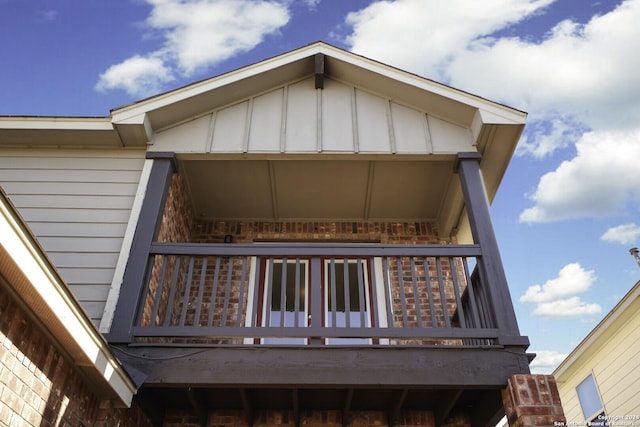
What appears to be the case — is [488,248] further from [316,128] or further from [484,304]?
[316,128]

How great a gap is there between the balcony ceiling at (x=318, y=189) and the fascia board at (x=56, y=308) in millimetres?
3184

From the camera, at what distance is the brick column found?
3734 mm

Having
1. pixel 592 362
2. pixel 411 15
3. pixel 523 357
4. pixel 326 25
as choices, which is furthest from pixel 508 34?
pixel 523 357

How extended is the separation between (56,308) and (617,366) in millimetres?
8733

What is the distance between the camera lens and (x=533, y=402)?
12.5 ft

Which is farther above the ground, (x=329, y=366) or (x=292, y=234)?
(x=292, y=234)

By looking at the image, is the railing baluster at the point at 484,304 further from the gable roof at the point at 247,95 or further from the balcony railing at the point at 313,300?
the gable roof at the point at 247,95

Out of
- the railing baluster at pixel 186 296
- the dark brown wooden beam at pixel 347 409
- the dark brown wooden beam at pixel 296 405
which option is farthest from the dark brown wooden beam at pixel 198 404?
the dark brown wooden beam at pixel 347 409

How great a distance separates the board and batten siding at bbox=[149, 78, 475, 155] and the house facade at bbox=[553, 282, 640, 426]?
4.34 metres

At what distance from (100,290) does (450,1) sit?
7.53 metres

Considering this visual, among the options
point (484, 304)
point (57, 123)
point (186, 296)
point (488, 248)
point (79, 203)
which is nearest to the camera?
point (186, 296)

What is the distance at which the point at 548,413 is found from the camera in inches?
148

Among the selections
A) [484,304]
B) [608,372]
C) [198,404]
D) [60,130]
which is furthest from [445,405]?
[608,372]

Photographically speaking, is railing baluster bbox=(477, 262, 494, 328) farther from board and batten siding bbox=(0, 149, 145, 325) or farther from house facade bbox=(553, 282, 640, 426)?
house facade bbox=(553, 282, 640, 426)
